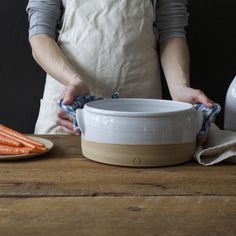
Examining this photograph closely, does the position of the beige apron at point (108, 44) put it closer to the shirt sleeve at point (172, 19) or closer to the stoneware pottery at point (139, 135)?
the shirt sleeve at point (172, 19)

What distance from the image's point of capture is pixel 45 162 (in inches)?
32.3

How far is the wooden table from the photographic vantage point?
56 cm

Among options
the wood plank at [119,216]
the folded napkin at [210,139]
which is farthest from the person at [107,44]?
the wood plank at [119,216]

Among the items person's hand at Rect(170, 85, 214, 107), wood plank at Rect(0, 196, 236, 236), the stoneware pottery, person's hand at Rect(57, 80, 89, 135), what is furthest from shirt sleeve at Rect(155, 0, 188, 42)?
wood plank at Rect(0, 196, 236, 236)

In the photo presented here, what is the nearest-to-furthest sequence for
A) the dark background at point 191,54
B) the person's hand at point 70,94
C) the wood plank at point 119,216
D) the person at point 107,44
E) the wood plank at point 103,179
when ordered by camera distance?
the wood plank at point 119,216 → the wood plank at point 103,179 → the person's hand at point 70,94 → the person at point 107,44 → the dark background at point 191,54

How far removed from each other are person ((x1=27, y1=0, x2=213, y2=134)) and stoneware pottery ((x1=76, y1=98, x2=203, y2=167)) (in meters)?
0.39

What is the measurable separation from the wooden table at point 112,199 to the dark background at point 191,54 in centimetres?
78

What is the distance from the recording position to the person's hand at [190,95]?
0.91 metres

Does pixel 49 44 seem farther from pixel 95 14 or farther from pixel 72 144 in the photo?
pixel 72 144

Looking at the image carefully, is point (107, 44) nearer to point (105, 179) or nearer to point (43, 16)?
point (43, 16)

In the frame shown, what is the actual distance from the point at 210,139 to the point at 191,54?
0.76 m

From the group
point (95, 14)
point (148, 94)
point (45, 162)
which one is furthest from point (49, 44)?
point (45, 162)

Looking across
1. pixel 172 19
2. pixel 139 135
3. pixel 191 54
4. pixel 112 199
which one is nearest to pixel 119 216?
pixel 112 199

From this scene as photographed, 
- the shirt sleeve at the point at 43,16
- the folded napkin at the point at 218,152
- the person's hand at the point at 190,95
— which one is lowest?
the folded napkin at the point at 218,152
